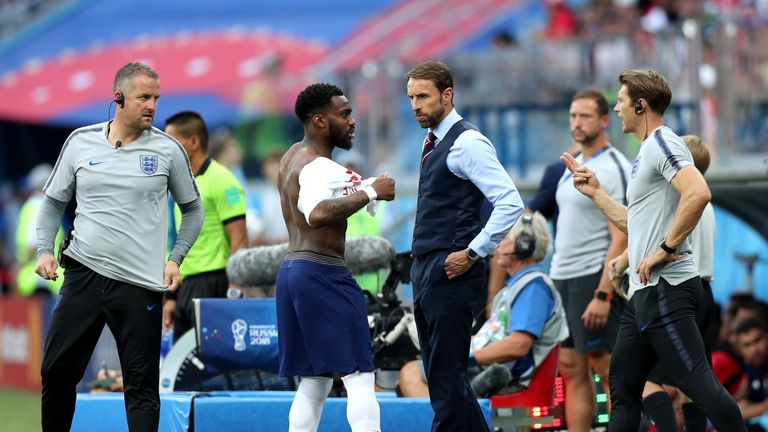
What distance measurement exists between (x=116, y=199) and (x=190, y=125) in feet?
7.27

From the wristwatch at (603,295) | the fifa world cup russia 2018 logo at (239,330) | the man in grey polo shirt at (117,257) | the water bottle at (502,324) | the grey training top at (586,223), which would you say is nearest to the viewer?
the man in grey polo shirt at (117,257)

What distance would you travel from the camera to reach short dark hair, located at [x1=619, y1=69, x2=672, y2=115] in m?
6.29

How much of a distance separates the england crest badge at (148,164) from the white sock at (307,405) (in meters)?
1.22

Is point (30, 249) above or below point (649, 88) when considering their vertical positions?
below

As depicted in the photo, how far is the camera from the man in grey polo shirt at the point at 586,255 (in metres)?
7.85

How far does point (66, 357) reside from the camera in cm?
637

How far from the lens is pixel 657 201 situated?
618 cm

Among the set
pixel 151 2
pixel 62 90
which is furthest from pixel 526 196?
pixel 151 2

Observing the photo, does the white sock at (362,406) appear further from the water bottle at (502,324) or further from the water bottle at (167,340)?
the water bottle at (167,340)

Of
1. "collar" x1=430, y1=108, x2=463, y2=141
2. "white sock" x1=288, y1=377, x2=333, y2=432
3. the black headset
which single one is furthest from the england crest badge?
the black headset

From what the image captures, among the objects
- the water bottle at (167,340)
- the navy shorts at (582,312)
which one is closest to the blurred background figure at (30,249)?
the water bottle at (167,340)

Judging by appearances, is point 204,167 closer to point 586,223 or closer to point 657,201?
point 586,223

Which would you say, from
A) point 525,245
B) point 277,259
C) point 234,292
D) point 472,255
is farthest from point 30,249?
point 472,255

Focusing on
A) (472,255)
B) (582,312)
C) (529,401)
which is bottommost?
(529,401)
